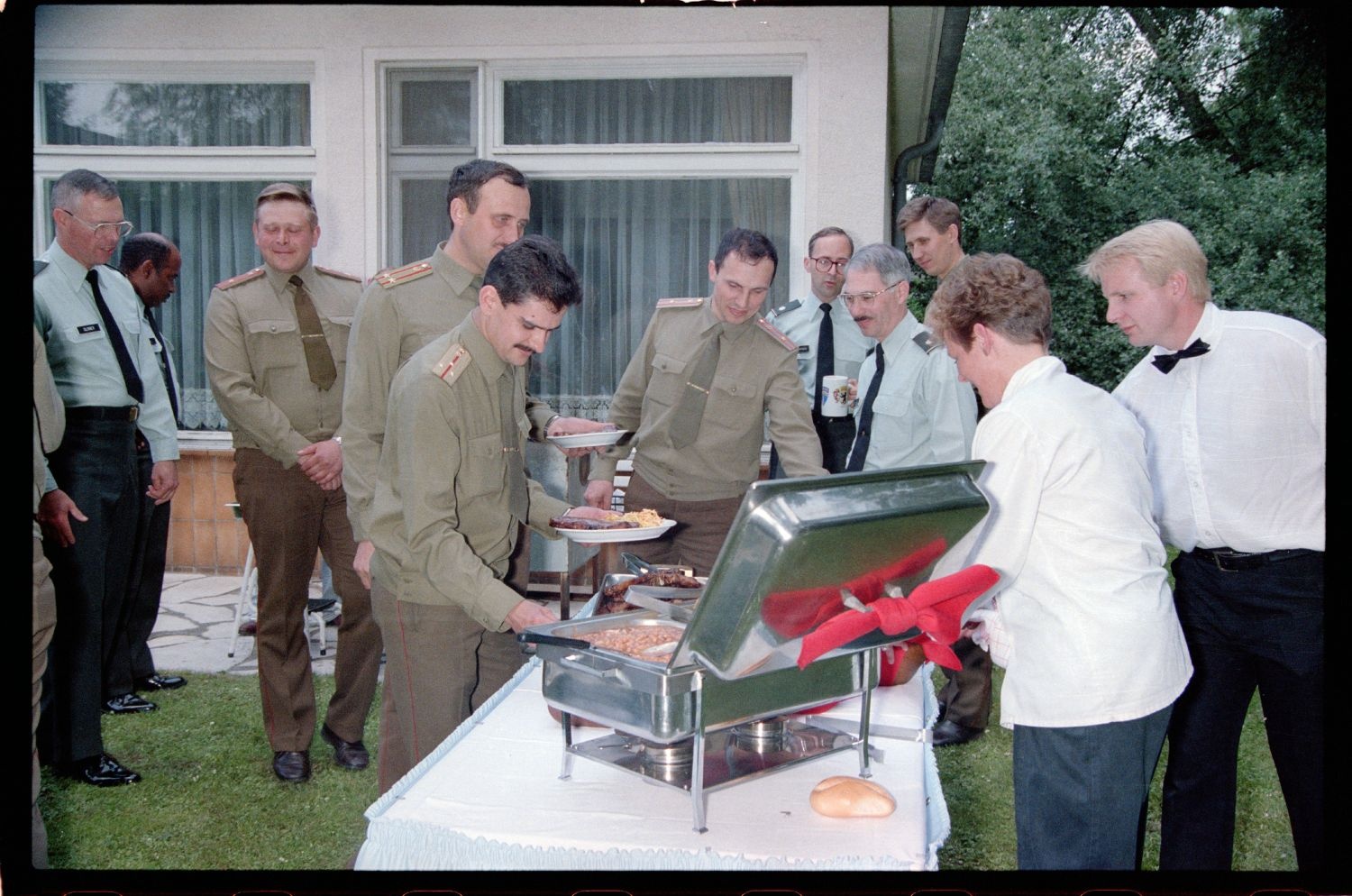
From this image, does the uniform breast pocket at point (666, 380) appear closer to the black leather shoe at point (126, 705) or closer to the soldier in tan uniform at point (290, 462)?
the soldier in tan uniform at point (290, 462)

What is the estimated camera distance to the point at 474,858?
1.33 m

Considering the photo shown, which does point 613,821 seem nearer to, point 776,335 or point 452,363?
point 452,363

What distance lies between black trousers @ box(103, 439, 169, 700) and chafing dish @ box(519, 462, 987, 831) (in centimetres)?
234

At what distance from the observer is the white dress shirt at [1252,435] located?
1912mm

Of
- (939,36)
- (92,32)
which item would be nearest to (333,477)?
(92,32)

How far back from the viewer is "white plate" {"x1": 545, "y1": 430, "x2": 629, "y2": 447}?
2549 mm

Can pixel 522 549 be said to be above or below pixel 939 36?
below

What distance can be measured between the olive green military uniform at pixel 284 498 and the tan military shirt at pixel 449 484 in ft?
3.05

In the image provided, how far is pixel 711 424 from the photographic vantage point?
9.90 ft

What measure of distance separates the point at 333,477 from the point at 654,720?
1790 millimetres

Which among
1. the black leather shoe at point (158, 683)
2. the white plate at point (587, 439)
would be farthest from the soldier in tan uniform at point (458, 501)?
the black leather shoe at point (158, 683)

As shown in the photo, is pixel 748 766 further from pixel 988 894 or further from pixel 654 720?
pixel 988 894

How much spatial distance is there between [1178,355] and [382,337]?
1.72 m

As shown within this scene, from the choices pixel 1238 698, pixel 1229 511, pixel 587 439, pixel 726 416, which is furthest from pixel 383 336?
pixel 1238 698
